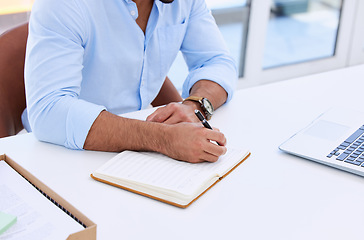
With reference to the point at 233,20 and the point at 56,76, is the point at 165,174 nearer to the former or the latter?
the point at 56,76

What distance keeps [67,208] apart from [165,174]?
24cm

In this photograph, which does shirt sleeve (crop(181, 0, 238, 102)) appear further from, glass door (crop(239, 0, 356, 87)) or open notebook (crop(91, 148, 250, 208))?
glass door (crop(239, 0, 356, 87))

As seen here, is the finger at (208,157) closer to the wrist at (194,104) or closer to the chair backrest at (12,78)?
the wrist at (194,104)

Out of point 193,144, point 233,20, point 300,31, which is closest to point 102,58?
point 193,144

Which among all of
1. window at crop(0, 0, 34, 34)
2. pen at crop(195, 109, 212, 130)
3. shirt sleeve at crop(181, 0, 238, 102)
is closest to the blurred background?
window at crop(0, 0, 34, 34)

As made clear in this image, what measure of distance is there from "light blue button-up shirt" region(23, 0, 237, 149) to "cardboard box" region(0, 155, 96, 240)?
0.60 ft

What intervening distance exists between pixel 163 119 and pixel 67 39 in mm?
316

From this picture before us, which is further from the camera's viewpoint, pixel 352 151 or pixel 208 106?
pixel 208 106

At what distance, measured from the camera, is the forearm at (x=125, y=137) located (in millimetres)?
1030

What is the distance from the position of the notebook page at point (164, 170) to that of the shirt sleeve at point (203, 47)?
0.49m

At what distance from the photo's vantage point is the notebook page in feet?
2.88

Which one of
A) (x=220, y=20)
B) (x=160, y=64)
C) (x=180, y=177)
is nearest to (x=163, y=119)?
(x=180, y=177)

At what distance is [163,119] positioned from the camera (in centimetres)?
115

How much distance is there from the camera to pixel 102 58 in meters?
1.28
